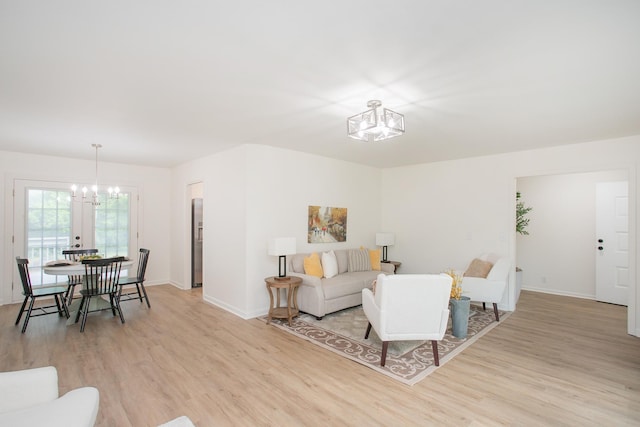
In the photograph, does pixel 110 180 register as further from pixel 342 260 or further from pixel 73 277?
pixel 342 260

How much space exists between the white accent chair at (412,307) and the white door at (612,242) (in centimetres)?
427

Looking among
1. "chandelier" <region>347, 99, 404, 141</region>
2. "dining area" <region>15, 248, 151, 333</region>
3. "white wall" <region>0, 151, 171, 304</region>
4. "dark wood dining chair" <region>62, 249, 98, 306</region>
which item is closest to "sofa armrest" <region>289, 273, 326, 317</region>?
"chandelier" <region>347, 99, 404, 141</region>

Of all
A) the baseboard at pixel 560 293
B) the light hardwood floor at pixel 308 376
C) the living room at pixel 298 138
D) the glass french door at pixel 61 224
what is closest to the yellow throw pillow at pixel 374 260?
the living room at pixel 298 138

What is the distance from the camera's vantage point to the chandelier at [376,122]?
284cm

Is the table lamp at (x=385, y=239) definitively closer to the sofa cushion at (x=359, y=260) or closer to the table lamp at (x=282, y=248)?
the sofa cushion at (x=359, y=260)

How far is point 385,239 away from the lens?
6129mm

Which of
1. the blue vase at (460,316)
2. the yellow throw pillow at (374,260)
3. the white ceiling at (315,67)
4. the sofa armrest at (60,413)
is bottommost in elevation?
the blue vase at (460,316)

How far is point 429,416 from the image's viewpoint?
2.24m

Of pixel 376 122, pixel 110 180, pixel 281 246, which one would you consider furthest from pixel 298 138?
pixel 110 180

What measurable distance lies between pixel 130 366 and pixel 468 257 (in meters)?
5.15

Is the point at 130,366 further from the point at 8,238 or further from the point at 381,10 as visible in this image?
the point at 8,238

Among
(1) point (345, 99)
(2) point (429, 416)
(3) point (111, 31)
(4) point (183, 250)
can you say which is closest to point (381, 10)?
(1) point (345, 99)

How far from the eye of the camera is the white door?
16.7 ft

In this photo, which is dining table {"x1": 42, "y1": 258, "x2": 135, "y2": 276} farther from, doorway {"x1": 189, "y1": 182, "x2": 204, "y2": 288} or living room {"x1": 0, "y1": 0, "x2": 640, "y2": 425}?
doorway {"x1": 189, "y1": 182, "x2": 204, "y2": 288}
